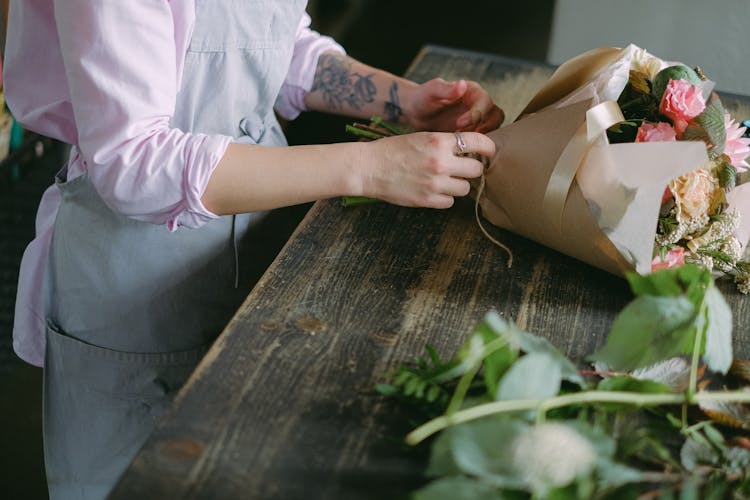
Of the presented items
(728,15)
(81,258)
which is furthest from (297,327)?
(728,15)

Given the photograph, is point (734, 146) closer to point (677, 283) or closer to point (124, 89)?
point (677, 283)

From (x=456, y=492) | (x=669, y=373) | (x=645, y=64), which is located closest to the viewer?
(x=456, y=492)

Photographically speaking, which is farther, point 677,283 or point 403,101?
point 403,101

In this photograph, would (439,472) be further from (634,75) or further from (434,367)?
(634,75)

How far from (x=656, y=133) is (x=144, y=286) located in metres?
0.76

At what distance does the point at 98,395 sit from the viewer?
128 centimetres

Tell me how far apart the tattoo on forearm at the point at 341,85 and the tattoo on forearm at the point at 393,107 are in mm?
33

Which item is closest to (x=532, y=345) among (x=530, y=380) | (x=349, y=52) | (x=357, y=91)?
(x=530, y=380)

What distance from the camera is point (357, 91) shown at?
4.76 ft

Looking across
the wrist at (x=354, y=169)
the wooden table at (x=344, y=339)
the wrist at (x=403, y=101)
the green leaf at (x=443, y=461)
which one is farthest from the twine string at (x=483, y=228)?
the green leaf at (x=443, y=461)

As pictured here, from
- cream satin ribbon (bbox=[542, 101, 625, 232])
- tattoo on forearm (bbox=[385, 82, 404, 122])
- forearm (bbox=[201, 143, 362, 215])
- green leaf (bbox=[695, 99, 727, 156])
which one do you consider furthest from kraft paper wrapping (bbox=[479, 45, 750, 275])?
tattoo on forearm (bbox=[385, 82, 404, 122])

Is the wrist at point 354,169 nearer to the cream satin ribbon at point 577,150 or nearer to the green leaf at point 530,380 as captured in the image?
the cream satin ribbon at point 577,150

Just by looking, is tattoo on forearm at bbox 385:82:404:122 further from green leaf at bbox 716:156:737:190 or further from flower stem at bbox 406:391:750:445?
flower stem at bbox 406:391:750:445

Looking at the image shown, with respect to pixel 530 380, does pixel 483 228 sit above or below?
below
